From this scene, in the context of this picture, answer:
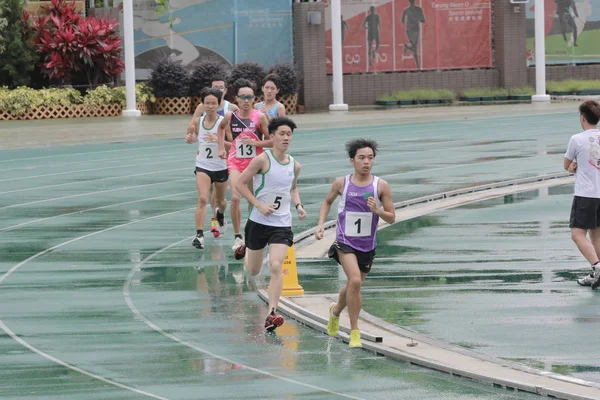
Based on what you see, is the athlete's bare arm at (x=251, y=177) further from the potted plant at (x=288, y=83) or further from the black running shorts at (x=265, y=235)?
the potted plant at (x=288, y=83)

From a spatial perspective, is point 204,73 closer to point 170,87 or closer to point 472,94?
point 170,87

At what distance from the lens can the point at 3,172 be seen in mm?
25109

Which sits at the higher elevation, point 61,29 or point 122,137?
point 61,29

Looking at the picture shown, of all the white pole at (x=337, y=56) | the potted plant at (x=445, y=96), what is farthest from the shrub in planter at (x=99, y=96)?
the potted plant at (x=445, y=96)

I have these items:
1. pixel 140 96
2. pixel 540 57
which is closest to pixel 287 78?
pixel 140 96

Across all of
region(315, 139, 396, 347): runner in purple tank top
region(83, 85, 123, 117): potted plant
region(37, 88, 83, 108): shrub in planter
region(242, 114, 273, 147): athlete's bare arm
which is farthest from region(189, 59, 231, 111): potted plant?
region(315, 139, 396, 347): runner in purple tank top

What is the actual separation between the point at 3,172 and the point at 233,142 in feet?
37.1

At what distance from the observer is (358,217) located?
34.2 ft

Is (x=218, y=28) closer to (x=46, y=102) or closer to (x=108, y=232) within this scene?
(x=46, y=102)

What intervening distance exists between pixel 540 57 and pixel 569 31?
4027 millimetres

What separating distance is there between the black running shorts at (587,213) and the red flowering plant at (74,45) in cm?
2840

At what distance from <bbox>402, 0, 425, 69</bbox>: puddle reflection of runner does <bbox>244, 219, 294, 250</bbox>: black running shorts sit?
33438 mm

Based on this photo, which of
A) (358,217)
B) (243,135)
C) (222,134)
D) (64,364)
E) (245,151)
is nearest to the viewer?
(64,364)

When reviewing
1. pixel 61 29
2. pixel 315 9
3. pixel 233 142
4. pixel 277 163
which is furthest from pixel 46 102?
pixel 277 163
